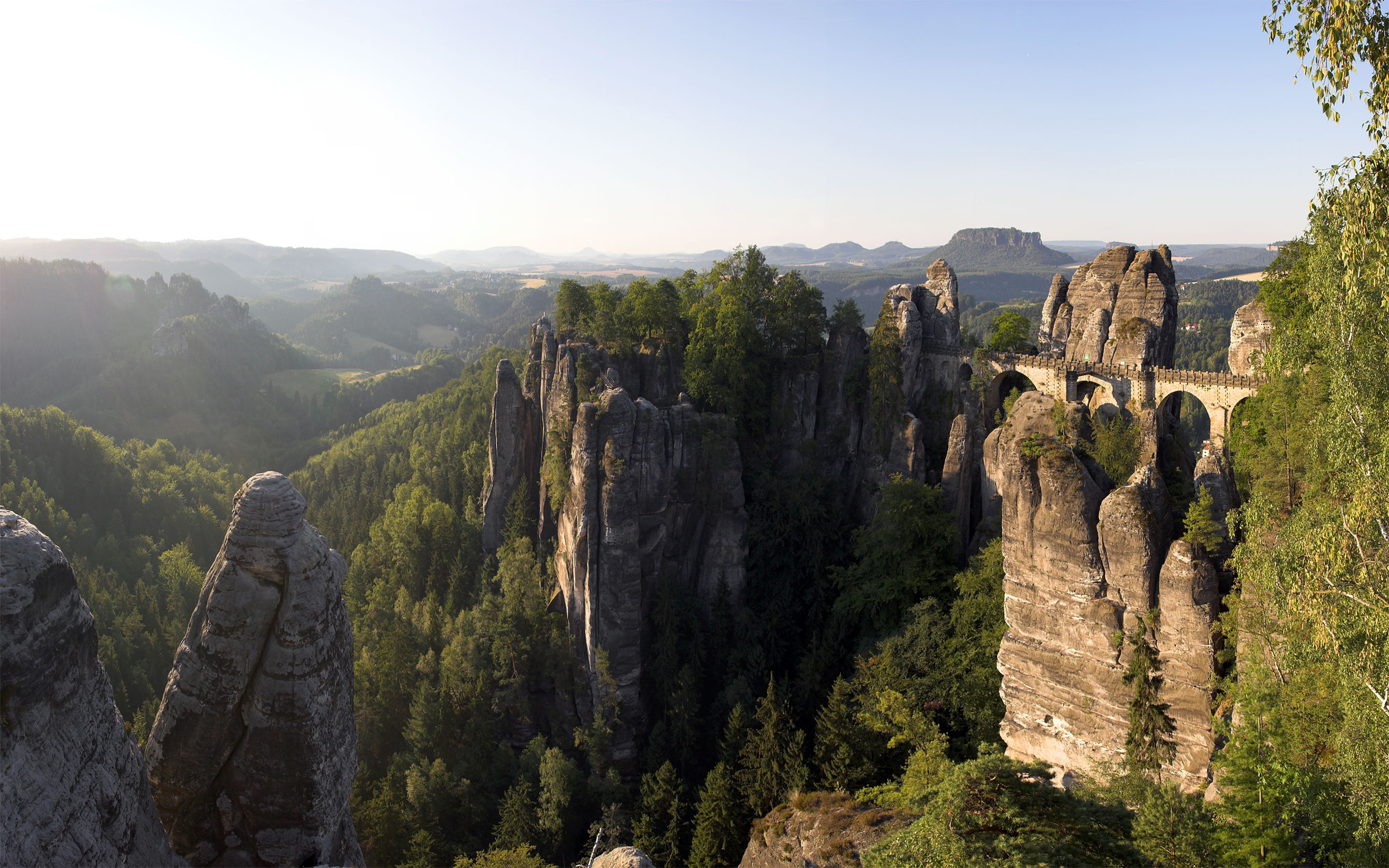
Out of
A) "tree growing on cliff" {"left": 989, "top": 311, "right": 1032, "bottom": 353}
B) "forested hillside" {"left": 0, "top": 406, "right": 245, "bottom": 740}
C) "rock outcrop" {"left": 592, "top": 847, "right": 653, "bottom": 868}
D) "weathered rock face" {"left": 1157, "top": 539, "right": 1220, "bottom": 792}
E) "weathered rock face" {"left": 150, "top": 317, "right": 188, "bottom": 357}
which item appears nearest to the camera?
"rock outcrop" {"left": 592, "top": 847, "right": 653, "bottom": 868}

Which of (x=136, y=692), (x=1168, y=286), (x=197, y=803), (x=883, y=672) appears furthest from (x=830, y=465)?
(x=136, y=692)

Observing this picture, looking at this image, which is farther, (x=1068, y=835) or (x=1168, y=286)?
(x=1168, y=286)

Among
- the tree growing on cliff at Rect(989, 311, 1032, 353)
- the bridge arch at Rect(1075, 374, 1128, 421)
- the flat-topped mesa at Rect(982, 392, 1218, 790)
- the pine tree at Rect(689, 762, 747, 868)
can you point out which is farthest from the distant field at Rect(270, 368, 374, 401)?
the flat-topped mesa at Rect(982, 392, 1218, 790)

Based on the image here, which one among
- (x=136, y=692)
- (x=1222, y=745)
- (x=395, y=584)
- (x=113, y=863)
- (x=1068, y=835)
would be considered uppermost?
(x=113, y=863)

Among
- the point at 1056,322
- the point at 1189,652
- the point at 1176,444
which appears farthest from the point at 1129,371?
the point at 1189,652

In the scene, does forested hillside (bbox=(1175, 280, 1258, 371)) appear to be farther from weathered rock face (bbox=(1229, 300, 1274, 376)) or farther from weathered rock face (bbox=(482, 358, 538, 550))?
weathered rock face (bbox=(482, 358, 538, 550))

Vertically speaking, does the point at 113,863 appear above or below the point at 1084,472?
below

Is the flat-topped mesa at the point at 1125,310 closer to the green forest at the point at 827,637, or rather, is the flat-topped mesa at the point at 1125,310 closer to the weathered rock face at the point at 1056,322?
the weathered rock face at the point at 1056,322

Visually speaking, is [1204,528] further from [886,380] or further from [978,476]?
[886,380]

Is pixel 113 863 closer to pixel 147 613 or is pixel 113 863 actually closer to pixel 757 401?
pixel 757 401
